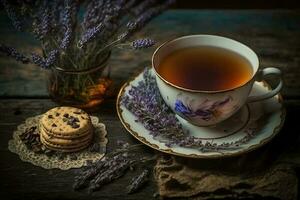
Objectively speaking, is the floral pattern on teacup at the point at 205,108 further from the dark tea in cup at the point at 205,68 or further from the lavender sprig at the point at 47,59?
the lavender sprig at the point at 47,59

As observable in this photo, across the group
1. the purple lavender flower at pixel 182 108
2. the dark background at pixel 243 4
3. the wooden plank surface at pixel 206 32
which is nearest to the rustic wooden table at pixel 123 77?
the wooden plank surface at pixel 206 32

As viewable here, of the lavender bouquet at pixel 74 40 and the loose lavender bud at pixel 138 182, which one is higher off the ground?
the lavender bouquet at pixel 74 40

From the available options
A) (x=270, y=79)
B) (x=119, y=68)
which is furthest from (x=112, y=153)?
(x=270, y=79)

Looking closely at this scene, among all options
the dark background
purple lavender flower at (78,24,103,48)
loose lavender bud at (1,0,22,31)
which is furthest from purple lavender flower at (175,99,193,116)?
the dark background

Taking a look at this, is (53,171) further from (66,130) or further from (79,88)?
(79,88)

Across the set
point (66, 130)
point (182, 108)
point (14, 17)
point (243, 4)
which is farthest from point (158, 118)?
point (243, 4)

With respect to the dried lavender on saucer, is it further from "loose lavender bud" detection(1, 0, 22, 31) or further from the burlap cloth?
"loose lavender bud" detection(1, 0, 22, 31)
